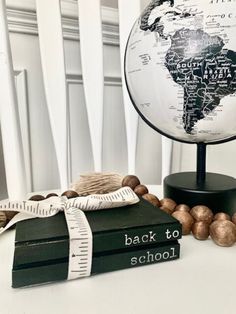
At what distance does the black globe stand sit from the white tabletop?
130 millimetres

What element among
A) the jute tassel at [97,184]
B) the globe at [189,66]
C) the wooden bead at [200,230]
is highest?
the globe at [189,66]

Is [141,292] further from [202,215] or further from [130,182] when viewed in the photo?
[130,182]

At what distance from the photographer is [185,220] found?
0.45 meters

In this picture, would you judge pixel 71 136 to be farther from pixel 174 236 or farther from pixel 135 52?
pixel 174 236

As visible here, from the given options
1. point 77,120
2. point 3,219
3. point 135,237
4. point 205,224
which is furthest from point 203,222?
point 77,120

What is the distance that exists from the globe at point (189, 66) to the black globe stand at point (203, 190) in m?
0.08

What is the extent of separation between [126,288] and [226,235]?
0.17m

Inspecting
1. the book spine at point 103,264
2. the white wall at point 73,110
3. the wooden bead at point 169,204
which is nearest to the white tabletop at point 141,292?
the book spine at point 103,264

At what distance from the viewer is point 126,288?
325 mm

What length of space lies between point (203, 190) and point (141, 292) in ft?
0.78

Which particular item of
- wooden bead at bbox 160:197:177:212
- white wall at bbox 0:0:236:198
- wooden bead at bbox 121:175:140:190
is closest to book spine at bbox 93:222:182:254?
wooden bead at bbox 160:197:177:212

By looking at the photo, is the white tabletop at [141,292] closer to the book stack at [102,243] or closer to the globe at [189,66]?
the book stack at [102,243]

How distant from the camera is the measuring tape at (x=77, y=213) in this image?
1.08 ft

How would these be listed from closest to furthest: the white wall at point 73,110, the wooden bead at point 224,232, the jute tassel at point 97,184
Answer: the wooden bead at point 224,232 < the jute tassel at point 97,184 < the white wall at point 73,110
